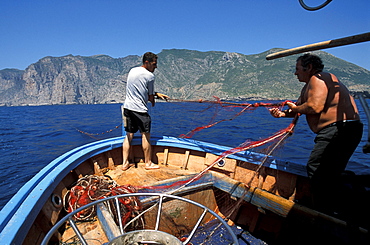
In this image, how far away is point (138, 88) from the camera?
4.26 metres

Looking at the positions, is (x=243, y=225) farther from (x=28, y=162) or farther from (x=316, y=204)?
(x=28, y=162)

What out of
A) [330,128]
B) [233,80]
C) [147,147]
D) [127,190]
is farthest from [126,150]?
[233,80]

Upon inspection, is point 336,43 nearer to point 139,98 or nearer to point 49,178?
point 139,98

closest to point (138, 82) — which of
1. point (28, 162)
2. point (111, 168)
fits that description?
point (111, 168)

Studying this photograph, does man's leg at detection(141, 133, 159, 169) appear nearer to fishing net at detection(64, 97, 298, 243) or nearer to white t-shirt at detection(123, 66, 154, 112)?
white t-shirt at detection(123, 66, 154, 112)

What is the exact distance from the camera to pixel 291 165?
11.2 feet

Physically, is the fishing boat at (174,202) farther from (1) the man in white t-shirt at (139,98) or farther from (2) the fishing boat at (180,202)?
(1) the man in white t-shirt at (139,98)

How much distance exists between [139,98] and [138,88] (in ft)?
0.67

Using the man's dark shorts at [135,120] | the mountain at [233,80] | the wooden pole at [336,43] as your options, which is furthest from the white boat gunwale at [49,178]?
the mountain at [233,80]

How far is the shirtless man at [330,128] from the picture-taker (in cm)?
254

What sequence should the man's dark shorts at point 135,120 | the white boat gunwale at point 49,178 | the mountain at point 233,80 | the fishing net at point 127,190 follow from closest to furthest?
1. the white boat gunwale at point 49,178
2. the fishing net at point 127,190
3. the man's dark shorts at point 135,120
4. the mountain at point 233,80

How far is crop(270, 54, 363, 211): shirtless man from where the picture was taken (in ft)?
8.32

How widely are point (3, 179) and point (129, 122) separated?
901 cm

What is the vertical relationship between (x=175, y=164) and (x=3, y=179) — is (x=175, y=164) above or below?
above
